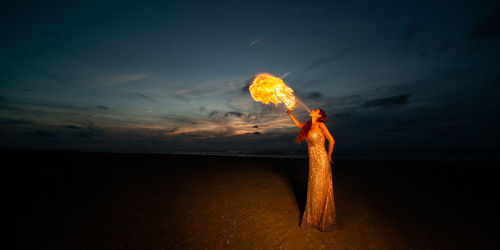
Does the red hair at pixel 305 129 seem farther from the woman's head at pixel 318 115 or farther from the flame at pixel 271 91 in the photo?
the flame at pixel 271 91

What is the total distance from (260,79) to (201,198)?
260 inches

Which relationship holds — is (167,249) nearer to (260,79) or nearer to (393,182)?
(260,79)

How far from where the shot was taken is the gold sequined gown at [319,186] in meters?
6.15

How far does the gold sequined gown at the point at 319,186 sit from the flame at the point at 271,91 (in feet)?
4.18

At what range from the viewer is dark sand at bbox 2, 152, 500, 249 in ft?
20.1

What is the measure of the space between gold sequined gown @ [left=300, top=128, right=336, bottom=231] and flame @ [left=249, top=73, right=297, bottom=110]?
4.18ft

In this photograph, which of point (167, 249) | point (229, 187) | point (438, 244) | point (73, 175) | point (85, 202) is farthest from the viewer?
point (73, 175)

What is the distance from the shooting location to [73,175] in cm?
1407

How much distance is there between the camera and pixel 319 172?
6.23m

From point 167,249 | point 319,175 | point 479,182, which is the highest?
point 319,175

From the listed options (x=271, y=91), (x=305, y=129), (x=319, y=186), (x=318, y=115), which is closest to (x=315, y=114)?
(x=318, y=115)

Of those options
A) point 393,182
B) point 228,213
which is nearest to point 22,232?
point 228,213

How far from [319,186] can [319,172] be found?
1.50 feet

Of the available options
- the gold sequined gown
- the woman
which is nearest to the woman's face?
the woman
